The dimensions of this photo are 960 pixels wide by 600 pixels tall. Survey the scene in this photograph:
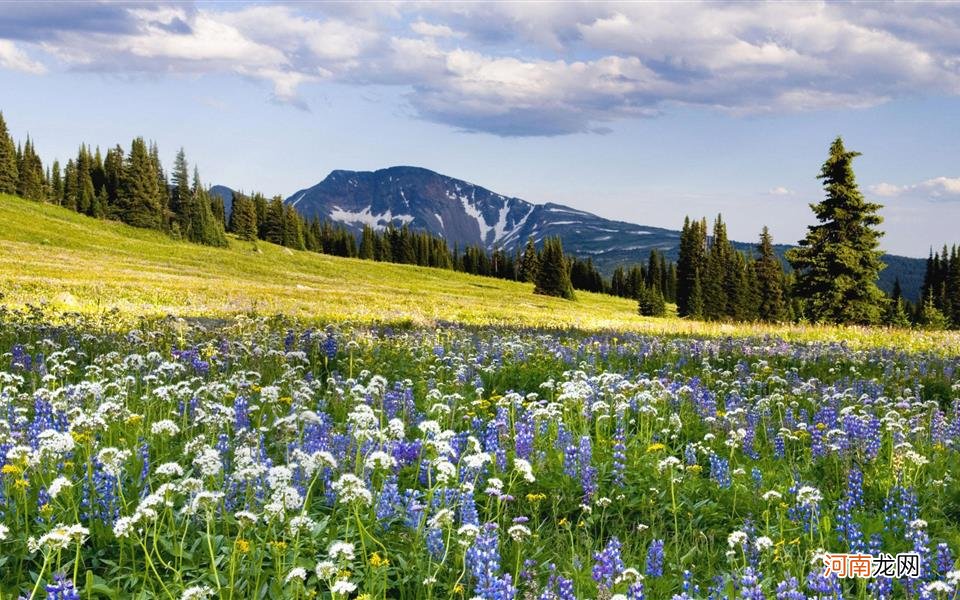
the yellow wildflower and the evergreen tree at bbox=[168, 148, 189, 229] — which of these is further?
the evergreen tree at bbox=[168, 148, 189, 229]

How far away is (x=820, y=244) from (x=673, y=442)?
45.0 meters

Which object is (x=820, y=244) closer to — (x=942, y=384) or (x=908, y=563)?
(x=942, y=384)

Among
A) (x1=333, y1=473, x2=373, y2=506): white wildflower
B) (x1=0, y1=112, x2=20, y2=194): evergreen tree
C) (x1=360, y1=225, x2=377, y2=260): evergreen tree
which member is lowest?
(x1=333, y1=473, x2=373, y2=506): white wildflower

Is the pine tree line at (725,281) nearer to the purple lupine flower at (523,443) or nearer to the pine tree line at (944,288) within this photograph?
the pine tree line at (944,288)

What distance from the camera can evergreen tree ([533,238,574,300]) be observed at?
10356cm

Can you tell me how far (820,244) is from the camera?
1905 inches

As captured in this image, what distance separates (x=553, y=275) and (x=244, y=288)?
66.7m

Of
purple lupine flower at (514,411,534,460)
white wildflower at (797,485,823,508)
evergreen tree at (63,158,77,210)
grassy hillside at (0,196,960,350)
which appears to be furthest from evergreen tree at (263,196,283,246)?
white wildflower at (797,485,823,508)

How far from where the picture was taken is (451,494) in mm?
5242

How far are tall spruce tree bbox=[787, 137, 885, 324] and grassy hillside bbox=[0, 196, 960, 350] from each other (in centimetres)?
1240

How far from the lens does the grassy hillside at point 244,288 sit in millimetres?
24938

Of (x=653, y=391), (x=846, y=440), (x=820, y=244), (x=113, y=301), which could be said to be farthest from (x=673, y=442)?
(x=820, y=244)

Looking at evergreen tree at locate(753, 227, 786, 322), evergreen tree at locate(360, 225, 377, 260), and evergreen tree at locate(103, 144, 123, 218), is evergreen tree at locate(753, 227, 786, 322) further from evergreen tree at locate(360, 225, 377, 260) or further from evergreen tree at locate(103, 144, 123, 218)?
evergreen tree at locate(103, 144, 123, 218)

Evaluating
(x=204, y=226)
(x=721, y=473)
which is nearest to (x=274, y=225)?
(x=204, y=226)
